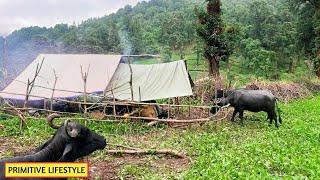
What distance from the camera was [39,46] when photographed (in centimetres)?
5875

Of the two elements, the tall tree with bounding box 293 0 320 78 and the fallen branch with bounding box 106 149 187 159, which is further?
the tall tree with bounding box 293 0 320 78

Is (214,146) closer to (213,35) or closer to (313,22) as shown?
(213,35)

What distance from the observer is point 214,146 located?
11.8 meters

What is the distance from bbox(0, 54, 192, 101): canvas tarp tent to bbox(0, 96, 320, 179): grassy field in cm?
184

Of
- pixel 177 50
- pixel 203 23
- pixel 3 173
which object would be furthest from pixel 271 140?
pixel 177 50

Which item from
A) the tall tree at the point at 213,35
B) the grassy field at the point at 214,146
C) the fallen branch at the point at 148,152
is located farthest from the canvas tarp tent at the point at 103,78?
the tall tree at the point at 213,35

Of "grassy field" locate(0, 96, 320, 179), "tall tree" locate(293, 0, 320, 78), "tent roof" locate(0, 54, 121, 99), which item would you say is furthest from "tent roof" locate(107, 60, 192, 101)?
"tall tree" locate(293, 0, 320, 78)

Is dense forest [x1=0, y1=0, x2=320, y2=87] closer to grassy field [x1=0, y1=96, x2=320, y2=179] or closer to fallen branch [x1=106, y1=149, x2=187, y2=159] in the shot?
grassy field [x1=0, y1=96, x2=320, y2=179]

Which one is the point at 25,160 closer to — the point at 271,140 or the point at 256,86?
the point at 271,140

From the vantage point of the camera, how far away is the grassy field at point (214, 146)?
888 cm

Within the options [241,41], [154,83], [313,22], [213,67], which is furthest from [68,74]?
[241,41]

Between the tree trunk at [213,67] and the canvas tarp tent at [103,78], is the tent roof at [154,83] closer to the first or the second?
the canvas tarp tent at [103,78]

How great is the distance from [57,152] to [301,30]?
34208mm

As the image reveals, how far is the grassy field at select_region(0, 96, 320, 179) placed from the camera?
29.1 feet
